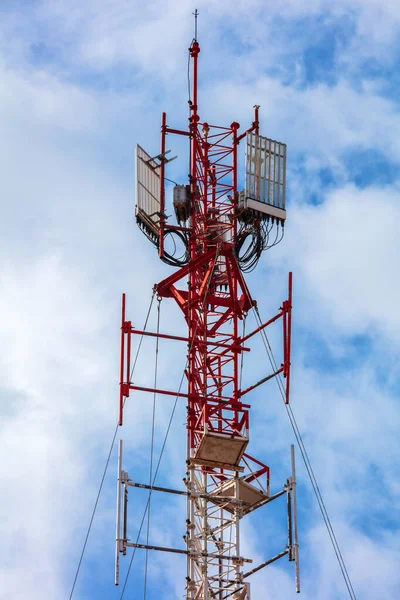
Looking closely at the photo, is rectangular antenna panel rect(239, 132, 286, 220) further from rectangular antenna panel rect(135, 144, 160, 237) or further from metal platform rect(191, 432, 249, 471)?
metal platform rect(191, 432, 249, 471)

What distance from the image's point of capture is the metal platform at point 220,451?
109 m

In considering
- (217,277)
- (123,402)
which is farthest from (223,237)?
(123,402)

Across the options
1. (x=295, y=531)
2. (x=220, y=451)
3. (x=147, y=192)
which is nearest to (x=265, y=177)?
(x=147, y=192)

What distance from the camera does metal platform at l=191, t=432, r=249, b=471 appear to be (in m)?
109

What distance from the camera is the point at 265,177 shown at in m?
116

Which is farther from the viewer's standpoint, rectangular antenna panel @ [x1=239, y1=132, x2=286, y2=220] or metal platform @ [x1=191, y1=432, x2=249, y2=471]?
rectangular antenna panel @ [x1=239, y1=132, x2=286, y2=220]

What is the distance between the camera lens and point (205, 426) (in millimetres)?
109188

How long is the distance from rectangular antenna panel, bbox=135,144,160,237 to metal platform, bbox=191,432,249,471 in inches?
447

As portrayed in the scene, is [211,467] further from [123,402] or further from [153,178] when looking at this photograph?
[153,178]

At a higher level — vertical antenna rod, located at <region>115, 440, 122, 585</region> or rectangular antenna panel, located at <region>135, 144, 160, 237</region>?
rectangular antenna panel, located at <region>135, 144, 160, 237</region>

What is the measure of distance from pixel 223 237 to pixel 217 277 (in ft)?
6.73

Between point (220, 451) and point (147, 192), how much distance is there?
45.1 feet

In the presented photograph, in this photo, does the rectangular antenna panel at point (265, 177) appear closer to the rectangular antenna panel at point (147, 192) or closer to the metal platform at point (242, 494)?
the rectangular antenna panel at point (147, 192)

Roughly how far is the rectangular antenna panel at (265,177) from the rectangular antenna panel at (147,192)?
420cm
